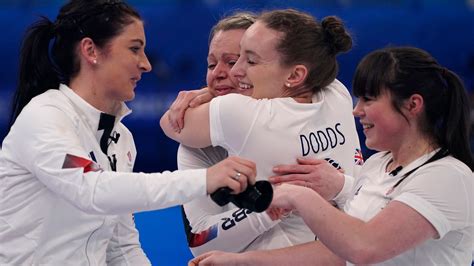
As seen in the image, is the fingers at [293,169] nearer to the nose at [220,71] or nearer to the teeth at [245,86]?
the teeth at [245,86]

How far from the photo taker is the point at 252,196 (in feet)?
10.1

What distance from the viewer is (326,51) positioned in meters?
3.74

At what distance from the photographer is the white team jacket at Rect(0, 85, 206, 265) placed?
124 inches

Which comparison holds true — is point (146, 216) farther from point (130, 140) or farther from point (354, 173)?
point (354, 173)

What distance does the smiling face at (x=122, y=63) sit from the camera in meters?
3.80

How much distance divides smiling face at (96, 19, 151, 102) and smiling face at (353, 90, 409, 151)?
1141 mm

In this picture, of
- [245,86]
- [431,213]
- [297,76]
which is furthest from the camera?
[245,86]

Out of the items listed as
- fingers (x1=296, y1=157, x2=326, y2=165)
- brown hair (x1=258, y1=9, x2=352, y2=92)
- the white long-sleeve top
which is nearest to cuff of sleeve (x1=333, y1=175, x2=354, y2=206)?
the white long-sleeve top

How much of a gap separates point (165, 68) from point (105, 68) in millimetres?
4802

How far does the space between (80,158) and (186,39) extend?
550cm

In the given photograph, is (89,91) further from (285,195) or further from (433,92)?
(433,92)

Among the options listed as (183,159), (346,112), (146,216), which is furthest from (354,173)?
(146,216)

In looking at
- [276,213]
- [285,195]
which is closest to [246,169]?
[285,195]

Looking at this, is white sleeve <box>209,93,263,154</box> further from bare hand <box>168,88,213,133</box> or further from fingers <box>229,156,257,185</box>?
fingers <box>229,156,257,185</box>
